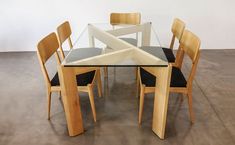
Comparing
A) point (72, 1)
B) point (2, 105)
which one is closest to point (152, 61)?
point (2, 105)

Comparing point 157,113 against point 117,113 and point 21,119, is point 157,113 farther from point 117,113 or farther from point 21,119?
point 21,119

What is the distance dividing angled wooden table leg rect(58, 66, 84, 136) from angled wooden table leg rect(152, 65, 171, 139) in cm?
64

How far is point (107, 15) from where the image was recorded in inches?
137

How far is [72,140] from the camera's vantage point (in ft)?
5.88

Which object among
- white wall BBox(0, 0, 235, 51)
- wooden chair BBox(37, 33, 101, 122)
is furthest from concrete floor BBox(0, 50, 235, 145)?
white wall BBox(0, 0, 235, 51)

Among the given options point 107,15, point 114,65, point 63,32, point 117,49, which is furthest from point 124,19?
point 114,65

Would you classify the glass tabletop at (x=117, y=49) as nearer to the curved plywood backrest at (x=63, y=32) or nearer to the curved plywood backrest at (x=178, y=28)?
the curved plywood backrest at (x=63, y=32)

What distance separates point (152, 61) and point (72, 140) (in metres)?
0.94

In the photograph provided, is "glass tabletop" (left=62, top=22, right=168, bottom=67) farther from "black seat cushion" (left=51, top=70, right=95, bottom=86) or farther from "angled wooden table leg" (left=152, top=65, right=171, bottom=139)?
"black seat cushion" (left=51, top=70, right=95, bottom=86)

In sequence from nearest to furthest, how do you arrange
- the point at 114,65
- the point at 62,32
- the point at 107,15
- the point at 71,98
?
the point at 114,65 < the point at 71,98 < the point at 62,32 < the point at 107,15

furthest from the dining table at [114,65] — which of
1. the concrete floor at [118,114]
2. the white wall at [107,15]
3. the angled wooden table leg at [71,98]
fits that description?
the white wall at [107,15]

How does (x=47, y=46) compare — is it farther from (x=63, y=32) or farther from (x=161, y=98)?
(x=161, y=98)

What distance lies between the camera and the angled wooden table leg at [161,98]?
1554 mm

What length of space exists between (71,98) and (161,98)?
2.33 ft
